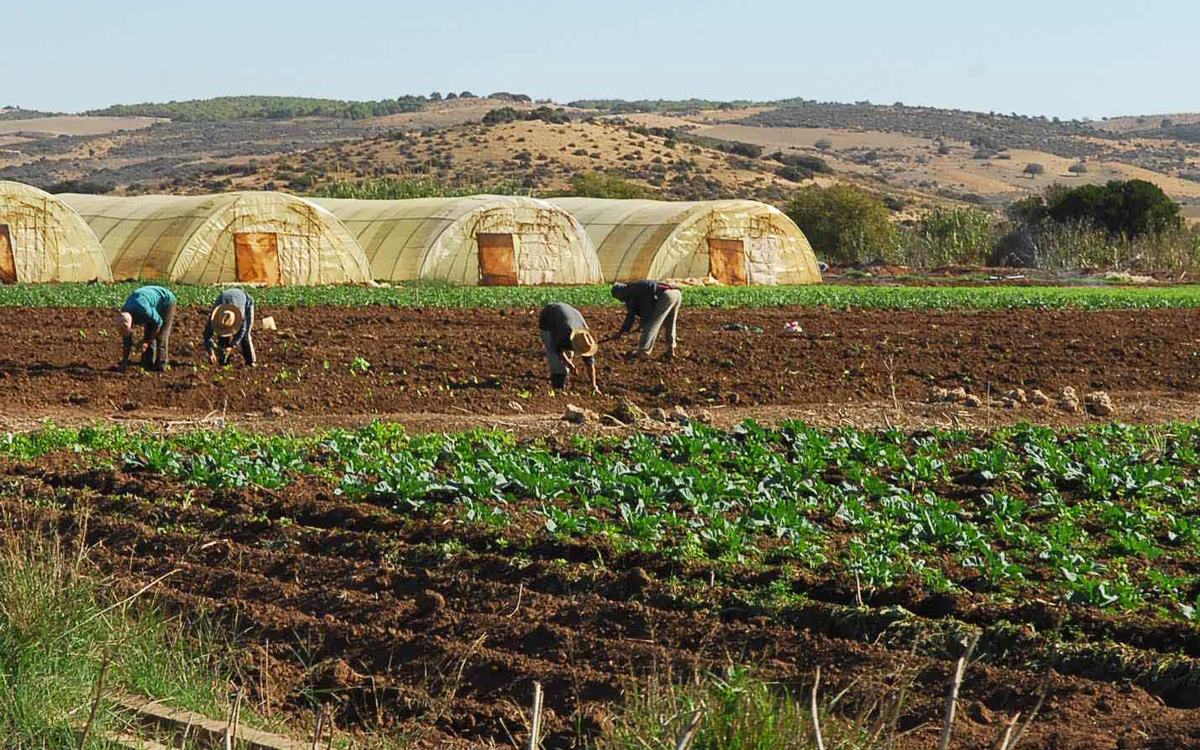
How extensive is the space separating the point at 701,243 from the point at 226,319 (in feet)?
67.2

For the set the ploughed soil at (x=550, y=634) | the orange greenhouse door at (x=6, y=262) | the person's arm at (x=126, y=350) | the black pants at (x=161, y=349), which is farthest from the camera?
the orange greenhouse door at (x=6, y=262)

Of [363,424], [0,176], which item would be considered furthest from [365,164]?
[363,424]

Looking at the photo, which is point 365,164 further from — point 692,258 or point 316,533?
point 316,533

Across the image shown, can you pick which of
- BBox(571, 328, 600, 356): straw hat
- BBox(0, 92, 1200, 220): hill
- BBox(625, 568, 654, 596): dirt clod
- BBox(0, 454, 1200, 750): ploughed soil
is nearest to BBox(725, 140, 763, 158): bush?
BBox(0, 92, 1200, 220): hill

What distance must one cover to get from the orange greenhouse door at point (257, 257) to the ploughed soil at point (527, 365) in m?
8.80

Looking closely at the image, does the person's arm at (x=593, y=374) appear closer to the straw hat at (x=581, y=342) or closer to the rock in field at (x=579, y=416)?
the straw hat at (x=581, y=342)

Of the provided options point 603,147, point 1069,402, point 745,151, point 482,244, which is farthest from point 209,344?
point 745,151

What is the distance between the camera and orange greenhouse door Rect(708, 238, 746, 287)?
3394 centimetres

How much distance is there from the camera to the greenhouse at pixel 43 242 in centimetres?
3027

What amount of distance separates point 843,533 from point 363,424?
17.9 ft

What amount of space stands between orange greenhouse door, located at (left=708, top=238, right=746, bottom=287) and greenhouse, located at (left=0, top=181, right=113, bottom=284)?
1374 centimetres

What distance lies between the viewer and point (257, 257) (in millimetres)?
30234

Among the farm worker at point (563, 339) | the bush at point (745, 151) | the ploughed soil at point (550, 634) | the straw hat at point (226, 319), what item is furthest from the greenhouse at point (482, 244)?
the bush at point (745, 151)

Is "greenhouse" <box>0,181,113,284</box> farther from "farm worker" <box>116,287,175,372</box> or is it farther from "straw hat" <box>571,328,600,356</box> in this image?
"straw hat" <box>571,328,600,356</box>
